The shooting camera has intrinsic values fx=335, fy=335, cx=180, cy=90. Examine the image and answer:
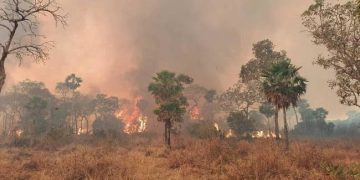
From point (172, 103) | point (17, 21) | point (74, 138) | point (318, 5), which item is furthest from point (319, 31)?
point (74, 138)

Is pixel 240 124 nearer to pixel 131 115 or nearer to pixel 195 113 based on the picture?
pixel 195 113

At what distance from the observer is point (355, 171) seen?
12445 mm

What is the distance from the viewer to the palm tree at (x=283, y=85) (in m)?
38.8

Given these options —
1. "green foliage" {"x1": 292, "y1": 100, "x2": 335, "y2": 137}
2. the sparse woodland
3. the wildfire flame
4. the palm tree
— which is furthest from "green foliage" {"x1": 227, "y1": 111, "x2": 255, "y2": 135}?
the wildfire flame

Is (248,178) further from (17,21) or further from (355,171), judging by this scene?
(17,21)

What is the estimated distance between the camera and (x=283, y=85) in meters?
38.9

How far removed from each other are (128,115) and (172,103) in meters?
77.5

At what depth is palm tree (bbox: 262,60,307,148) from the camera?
127ft

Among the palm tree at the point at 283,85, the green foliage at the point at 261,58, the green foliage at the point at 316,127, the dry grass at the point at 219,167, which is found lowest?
the dry grass at the point at 219,167

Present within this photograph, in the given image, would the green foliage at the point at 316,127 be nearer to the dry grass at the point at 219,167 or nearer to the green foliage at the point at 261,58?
the green foliage at the point at 261,58

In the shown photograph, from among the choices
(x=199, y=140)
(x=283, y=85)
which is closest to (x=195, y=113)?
(x=283, y=85)

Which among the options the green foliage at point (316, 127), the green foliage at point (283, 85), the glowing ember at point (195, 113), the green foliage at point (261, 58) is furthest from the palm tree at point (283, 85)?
the glowing ember at point (195, 113)

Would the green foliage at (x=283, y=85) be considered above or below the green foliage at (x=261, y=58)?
below

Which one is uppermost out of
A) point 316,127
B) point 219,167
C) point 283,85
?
point 283,85
